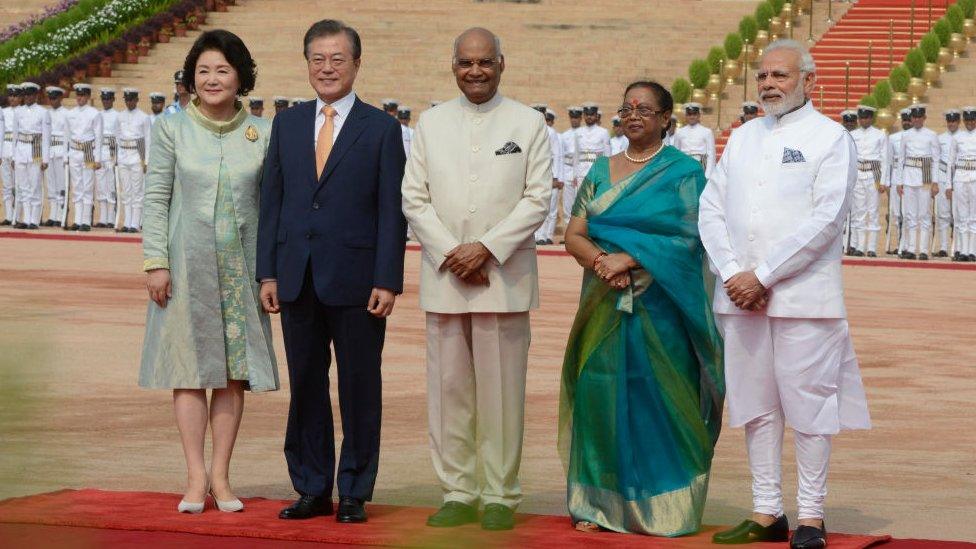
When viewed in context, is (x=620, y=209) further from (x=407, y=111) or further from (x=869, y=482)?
(x=407, y=111)

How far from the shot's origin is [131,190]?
66.5 feet

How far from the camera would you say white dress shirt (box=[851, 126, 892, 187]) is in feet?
62.1

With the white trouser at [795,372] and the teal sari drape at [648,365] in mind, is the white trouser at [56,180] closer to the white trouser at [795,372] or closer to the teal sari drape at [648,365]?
the teal sari drape at [648,365]

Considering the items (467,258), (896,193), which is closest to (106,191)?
(896,193)

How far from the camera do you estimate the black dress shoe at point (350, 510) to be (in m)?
4.97

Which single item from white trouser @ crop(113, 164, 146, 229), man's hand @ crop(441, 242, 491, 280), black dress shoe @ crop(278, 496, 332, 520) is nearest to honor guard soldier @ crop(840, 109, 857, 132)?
white trouser @ crop(113, 164, 146, 229)

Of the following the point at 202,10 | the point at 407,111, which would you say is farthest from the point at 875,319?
the point at 202,10

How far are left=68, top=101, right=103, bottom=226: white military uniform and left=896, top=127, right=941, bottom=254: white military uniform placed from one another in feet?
32.4

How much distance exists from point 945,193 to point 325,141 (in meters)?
14.9

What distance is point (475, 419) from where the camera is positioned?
17.1 ft

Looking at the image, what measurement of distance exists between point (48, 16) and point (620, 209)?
2483 cm

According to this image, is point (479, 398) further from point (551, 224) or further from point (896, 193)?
point (551, 224)

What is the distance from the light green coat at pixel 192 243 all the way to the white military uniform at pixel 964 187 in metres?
14.7

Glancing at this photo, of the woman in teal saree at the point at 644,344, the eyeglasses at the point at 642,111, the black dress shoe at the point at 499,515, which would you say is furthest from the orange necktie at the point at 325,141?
the black dress shoe at the point at 499,515
